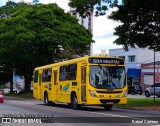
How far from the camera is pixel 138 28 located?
30594mm

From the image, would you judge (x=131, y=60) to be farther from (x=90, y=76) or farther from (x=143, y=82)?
(x=90, y=76)

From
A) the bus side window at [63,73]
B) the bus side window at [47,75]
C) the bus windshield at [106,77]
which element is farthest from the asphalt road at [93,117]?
the bus side window at [47,75]

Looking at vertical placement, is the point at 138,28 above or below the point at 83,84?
above

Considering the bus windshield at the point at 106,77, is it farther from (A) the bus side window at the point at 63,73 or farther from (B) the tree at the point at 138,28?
(B) the tree at the point at 138,28

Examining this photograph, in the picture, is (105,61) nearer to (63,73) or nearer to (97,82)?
(97,82)

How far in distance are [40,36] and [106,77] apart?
30.5 meters

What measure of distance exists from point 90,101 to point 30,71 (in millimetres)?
37728

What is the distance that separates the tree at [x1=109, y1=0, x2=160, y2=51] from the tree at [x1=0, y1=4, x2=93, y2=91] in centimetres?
2337

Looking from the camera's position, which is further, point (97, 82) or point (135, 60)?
point (135, 60)

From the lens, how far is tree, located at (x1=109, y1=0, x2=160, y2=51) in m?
29.2

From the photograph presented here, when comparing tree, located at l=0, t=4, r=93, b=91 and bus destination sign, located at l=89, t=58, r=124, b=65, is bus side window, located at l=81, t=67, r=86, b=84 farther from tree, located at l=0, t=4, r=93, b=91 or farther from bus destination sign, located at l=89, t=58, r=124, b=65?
tree, located at l=0, t=4, r=93, b=91

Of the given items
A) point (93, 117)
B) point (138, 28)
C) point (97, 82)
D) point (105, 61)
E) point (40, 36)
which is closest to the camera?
point (93, 117)

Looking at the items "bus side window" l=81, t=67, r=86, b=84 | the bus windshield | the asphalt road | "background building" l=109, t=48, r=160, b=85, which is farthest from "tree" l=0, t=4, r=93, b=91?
the asphalt road

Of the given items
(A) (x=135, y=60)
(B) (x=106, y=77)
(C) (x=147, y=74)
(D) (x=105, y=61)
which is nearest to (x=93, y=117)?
(B) (x=106, y=77)
